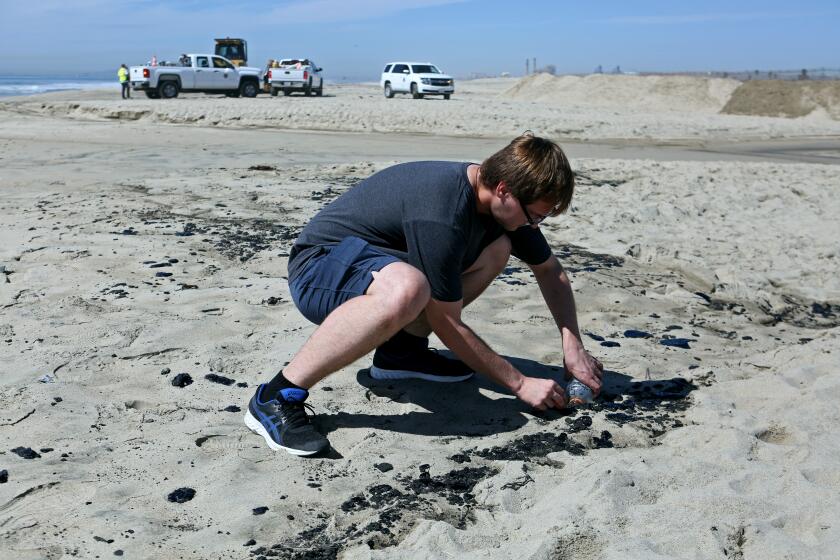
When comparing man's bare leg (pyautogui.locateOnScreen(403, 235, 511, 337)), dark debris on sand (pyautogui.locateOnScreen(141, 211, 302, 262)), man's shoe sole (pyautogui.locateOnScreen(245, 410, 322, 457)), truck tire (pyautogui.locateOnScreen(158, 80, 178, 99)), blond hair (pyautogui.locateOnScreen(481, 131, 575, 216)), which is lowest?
man's shoe sole (pyautogui.locateOnScreen(245, 410, 322, 457))

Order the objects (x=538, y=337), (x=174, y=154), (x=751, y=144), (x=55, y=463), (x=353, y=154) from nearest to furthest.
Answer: (x=55, y=463), (x=538, y=337), (x=174, y=154), (x=353, y=154), (x=751, y=144)

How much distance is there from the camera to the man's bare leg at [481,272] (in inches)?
134

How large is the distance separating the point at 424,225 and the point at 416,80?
29341 millimetres

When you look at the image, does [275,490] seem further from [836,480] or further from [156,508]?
[836,480]

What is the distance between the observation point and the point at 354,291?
3.02m

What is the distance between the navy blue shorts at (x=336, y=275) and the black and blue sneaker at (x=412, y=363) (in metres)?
0.50

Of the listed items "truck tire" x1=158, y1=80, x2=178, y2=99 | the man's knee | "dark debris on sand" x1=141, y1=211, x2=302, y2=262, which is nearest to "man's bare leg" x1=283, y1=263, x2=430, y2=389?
the man's knee

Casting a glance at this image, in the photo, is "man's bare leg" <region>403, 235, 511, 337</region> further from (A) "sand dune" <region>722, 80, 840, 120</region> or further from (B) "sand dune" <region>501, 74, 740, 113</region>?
(B) "sand dune" <region>501, 74, 740, 113</region>

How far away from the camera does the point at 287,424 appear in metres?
2.99

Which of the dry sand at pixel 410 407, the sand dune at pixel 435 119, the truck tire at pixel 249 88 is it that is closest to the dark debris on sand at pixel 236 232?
the dry sand at pixel 410 407

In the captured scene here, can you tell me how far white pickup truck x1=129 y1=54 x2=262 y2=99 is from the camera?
2566 centimetres

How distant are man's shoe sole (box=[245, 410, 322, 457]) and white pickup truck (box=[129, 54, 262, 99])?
956 inches

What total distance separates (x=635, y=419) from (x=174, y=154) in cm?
880

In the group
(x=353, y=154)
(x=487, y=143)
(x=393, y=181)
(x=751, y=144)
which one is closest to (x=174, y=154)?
(x=353, y=154)
